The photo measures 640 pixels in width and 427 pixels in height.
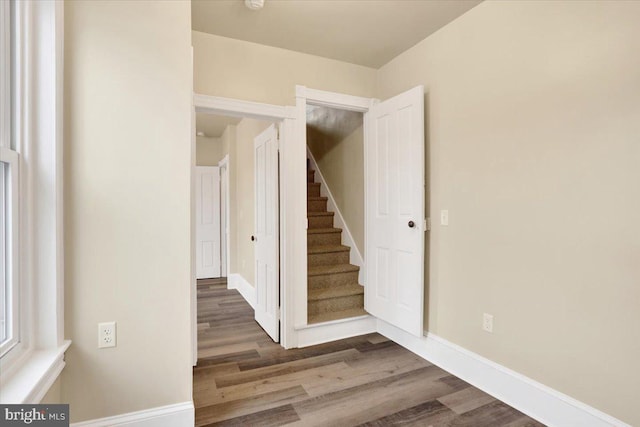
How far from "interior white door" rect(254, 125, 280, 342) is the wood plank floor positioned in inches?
11.3

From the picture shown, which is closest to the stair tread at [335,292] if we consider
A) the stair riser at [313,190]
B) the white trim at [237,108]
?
the stair riser at [313,190]

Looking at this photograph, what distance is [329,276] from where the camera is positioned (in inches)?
137

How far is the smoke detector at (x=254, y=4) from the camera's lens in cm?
214

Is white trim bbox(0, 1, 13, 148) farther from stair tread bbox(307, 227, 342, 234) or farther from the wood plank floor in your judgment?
stair tread bbox(307, 227, 342, 234)

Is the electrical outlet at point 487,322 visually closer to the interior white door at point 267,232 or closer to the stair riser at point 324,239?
the interior white door at point 267,232

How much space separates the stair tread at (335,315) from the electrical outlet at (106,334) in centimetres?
171

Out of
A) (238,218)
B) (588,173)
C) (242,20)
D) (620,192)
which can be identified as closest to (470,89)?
(588,173)

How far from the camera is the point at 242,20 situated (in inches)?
94.4

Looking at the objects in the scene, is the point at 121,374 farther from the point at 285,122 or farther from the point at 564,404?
the point at 564,404

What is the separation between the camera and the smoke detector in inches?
84.3

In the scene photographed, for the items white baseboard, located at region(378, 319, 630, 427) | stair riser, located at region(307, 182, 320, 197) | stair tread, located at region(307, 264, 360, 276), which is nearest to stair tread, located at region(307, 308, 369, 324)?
stair tread, located at region(307, 264, 360, 276)

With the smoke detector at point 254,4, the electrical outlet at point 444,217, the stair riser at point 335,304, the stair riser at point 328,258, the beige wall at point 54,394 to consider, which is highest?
the smoke detector at point 254,4

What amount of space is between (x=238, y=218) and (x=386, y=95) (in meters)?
3.11

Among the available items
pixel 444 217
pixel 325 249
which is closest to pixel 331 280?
pixel 325 249
